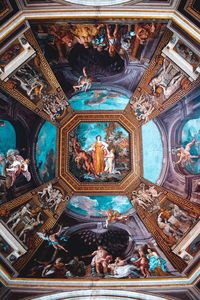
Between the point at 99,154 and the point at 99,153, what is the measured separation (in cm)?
4

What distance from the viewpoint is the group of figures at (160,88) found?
545 inches

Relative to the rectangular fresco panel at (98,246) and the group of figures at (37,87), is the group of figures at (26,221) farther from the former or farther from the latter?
the group of figures at (37,87)

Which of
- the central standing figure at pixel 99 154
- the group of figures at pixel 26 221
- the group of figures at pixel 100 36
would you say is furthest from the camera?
the central standing figure at pixel 99 154

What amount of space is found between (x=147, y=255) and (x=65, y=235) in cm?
277

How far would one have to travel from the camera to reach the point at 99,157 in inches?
623

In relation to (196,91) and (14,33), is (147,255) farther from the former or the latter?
(14,33)

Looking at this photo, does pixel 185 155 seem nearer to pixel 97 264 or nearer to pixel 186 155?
pixel 186 155

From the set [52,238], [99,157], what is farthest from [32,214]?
[99,157]

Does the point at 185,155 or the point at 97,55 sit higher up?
the point at 97,55

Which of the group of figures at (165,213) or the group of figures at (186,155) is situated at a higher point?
the group of figures at (186,155)

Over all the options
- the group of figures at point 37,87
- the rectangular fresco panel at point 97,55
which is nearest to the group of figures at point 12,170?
the group of figures at point 37,87

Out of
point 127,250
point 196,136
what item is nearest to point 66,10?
point 196,136

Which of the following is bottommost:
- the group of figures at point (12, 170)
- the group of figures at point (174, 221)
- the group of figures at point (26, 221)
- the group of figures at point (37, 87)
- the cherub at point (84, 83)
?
the group of figures at point (174, 221)

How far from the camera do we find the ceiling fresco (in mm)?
13680
